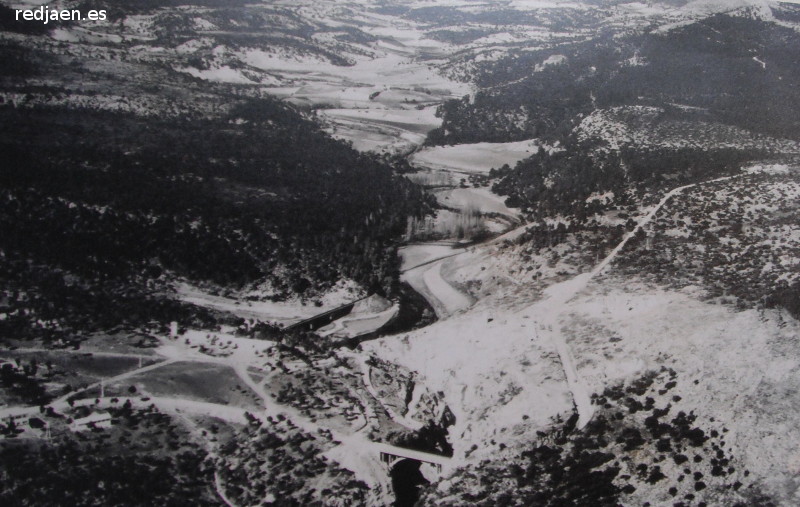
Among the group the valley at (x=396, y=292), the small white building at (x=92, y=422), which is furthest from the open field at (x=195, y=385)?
the small white building at (x=92, y=422)

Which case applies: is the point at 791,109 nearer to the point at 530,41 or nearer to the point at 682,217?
the point at 682,217

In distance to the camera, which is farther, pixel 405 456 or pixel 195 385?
pixel 195 385

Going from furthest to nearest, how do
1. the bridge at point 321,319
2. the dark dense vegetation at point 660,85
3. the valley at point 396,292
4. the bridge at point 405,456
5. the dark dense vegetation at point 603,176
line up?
1. the dark dense vegetation at point 660,85
2. the dark dense vegetation at point 603,176
3. the bridge at point 321,319
4. the bridge at point 405,456
5. the valley at point 396,292

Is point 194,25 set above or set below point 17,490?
above

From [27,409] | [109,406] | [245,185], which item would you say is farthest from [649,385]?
[245,185]

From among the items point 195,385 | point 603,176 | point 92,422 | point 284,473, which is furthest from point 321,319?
point 603,176

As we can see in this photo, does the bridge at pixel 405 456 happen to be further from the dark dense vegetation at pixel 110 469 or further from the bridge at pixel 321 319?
the bridge at pixel 321 319

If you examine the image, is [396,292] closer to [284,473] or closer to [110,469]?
[284,473]
